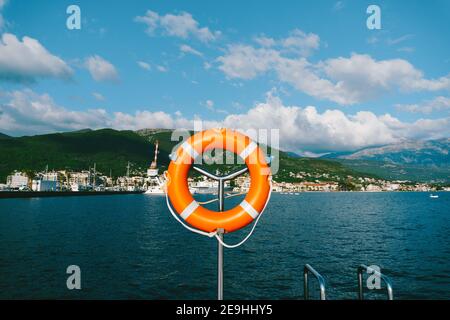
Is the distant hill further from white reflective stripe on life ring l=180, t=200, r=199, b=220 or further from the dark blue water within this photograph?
white reflective stripe on life ring l=180, t=200, r=199, b=220

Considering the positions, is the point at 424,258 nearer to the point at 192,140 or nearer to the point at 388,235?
the point at 388,235

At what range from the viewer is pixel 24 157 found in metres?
143

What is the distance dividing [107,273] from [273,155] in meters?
11.5

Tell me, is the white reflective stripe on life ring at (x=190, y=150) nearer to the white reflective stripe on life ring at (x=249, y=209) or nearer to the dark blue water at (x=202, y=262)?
the white reflective stripe on life ring at (x=249, y=209)

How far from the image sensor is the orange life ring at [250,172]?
183 inches

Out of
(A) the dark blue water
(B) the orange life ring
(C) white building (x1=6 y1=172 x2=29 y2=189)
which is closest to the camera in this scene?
(B) the orange life ring

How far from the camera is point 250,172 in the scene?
15.5ft

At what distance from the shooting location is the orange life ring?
15.3 ft

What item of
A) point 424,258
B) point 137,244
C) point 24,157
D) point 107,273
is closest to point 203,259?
point 107,273

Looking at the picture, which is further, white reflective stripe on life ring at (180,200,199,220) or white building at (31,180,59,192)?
white building at (31,180,59,192)

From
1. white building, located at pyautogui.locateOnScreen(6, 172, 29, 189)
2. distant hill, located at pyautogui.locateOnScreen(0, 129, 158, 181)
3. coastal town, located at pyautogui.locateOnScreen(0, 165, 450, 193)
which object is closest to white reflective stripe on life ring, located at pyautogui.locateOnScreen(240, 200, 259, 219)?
coastal town, located at pyautogui.locateOnScreen(0, 165, 450, 193)

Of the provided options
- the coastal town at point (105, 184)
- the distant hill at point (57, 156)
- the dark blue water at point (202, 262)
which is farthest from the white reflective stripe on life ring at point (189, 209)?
the distant hill at point (57, 156)

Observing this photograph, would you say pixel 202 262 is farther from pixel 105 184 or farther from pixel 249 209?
pixel 105 184
